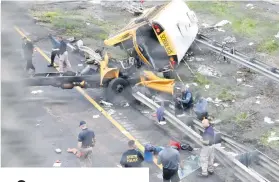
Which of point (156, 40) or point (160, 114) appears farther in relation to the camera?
point (156, 40)

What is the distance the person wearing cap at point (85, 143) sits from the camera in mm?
8047

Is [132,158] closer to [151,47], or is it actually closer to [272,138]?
[272,138]

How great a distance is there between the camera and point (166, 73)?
11945 millimetres

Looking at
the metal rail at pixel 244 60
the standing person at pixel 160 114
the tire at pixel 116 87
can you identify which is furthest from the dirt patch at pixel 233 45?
the tire at pixel 116 87

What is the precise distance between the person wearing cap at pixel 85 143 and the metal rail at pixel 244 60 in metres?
5.12

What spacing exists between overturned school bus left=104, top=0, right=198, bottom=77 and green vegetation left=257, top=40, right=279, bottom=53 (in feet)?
9.90

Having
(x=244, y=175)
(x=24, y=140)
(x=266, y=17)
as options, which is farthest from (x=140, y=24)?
(x=24, y=140)

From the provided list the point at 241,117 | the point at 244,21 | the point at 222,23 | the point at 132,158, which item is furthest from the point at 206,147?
the point at 244,21

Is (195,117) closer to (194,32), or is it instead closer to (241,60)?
(241,60)

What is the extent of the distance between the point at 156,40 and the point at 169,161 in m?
5.31

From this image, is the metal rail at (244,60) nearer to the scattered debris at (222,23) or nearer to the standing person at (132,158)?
the scattered debris at (222,23)

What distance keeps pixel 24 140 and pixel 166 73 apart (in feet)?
30.4

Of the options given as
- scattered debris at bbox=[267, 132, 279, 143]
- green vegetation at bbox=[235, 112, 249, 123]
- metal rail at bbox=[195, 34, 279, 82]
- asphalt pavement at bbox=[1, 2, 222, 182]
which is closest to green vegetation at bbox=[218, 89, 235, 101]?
green vegetation at bbox=[235, 112, 249, 123]

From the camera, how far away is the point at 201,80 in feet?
40.7
